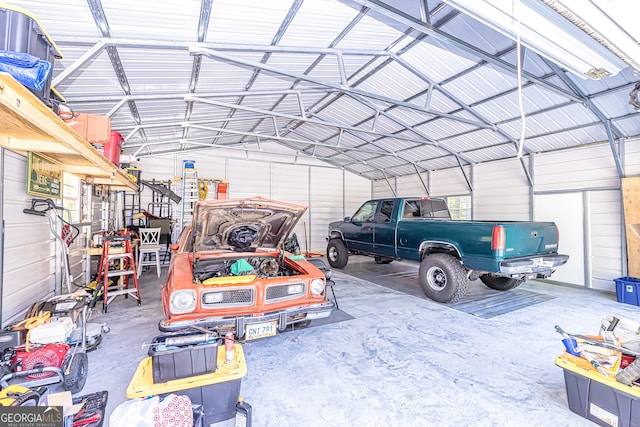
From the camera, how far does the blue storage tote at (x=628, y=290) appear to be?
4.72 meters

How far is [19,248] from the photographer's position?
3088 mm

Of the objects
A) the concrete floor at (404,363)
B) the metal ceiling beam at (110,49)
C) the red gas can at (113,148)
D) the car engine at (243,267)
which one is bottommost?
the concrete floor at (404,363)

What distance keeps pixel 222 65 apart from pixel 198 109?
2.00 meters

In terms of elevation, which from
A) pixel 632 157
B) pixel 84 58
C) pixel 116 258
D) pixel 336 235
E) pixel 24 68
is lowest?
pixel 116 258

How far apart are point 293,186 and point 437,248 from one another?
664cm

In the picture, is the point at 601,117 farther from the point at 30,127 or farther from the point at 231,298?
the point at 30,127

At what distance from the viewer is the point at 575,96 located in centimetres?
455

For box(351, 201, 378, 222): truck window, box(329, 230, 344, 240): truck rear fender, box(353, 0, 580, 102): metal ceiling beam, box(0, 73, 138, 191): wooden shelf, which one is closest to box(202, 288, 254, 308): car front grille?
box(0, 73, 138, 191): wooden shelf

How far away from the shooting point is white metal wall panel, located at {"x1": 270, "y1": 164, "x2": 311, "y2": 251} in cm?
1040

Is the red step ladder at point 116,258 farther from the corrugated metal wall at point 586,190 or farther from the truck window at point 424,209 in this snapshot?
the corrugated metal wall at point 586,190

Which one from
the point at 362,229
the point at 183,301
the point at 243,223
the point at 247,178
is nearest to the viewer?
the point at 183,301

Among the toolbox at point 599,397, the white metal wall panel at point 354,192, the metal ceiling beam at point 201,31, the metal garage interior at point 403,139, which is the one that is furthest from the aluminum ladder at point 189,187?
the toolbox at point 599,397

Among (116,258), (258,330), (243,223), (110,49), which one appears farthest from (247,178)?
(258,330)

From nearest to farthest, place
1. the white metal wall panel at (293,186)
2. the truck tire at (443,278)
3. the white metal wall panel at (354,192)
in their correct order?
the truck tire at (443,278) < the white metal wall panel at (293,186) < the white metal wall panel at (354,192)
